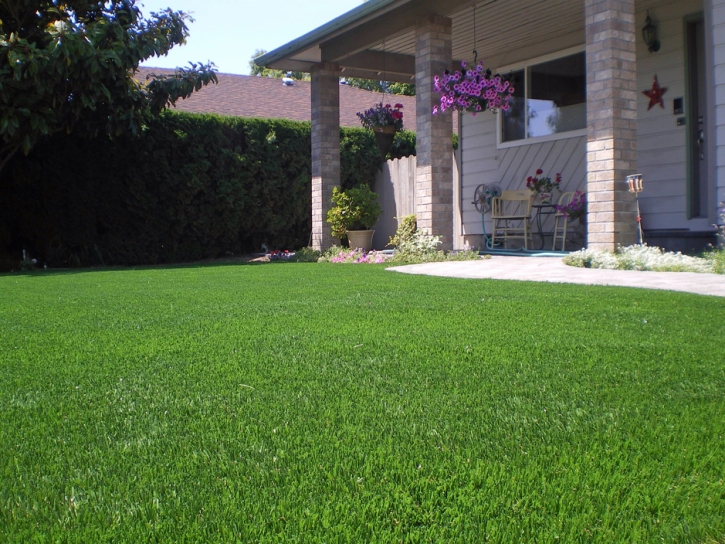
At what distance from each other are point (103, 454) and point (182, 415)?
0.36 meters

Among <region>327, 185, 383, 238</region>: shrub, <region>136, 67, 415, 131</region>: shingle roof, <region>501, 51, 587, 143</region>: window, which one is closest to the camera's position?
<region>501, 51, 587, 143</region>: window

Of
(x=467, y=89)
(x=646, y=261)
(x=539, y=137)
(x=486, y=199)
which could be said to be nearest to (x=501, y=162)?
(x=486, y=199)

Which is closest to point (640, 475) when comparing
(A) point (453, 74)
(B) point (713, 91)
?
(B) point (713, 91)

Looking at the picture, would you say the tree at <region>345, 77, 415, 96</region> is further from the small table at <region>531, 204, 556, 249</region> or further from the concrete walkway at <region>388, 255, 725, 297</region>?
the concrete walkway at <region>388, 255, 725, 297</region>

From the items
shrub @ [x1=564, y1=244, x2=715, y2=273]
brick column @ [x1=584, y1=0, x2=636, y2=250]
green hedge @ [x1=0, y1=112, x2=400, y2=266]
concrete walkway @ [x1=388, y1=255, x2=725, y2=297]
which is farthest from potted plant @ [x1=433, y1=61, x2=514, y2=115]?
green hedge @ [x1=0, y1=112, x2=400, y2=266]

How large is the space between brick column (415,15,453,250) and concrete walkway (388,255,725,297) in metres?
1.21

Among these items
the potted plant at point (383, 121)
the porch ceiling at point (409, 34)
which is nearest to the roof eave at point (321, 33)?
the porch ceiling at point (409, 34)

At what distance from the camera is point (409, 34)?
1017cm

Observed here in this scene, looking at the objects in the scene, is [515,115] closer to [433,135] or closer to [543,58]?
[543,58]

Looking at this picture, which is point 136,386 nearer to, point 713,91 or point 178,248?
point 713,91

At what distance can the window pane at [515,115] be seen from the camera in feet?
34.8

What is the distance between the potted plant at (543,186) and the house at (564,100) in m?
0.21

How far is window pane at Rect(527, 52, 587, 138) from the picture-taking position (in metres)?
9.70

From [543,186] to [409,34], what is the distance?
322 centimetres
